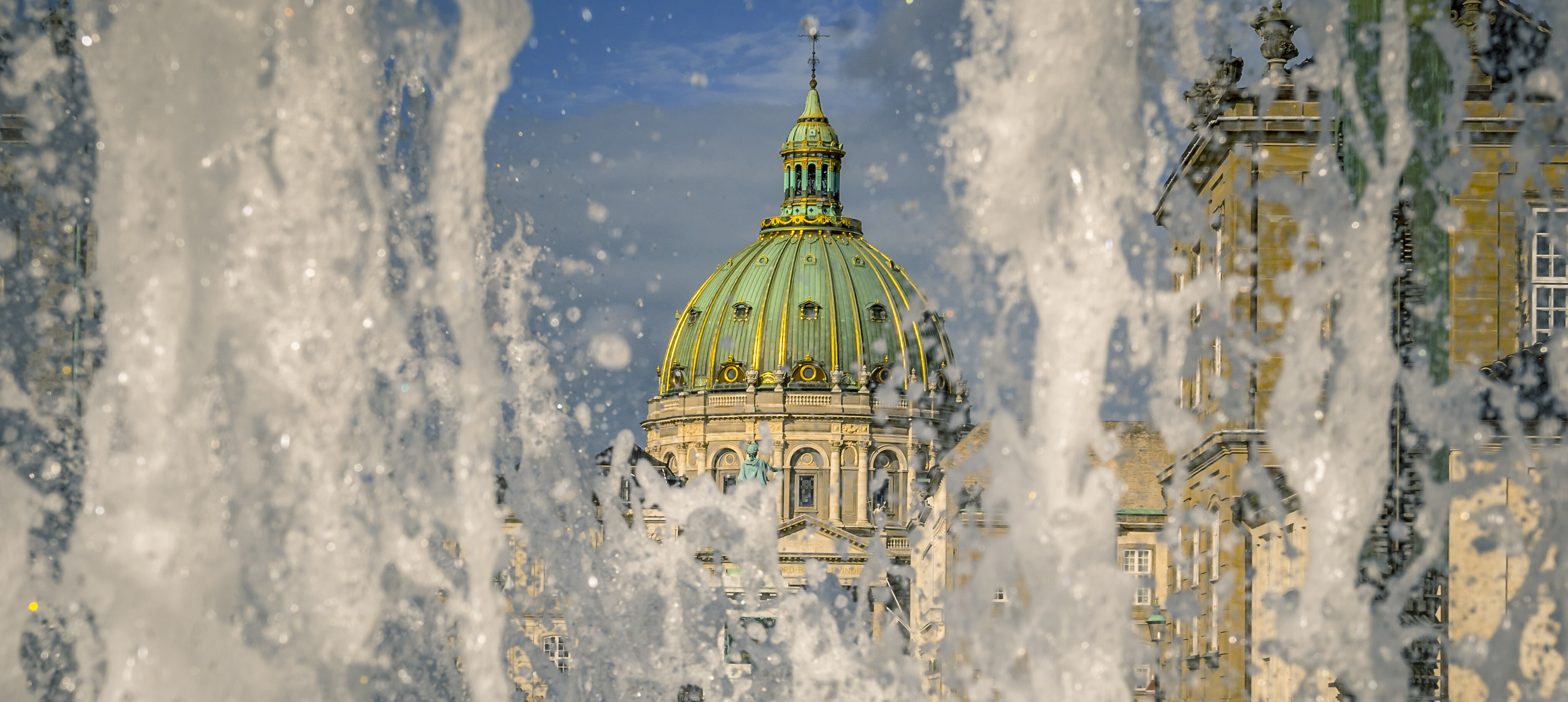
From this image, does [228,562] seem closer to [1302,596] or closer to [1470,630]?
[1302,596]

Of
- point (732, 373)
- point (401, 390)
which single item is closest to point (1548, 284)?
point (401, 390)

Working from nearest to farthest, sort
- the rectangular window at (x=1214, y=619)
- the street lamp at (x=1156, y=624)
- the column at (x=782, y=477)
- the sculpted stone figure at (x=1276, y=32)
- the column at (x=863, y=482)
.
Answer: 1. the sculpted stone figure at (x=1276, y=32)
2. the rectangular window at (x=1214, y=619)
3. the street lamp at (x=1156, y=624)
4. the column at (x=782, y=477)
5. the column at (x=863, y=482)

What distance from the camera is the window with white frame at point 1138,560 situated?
54062 mm

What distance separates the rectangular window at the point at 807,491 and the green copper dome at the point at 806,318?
5527mm

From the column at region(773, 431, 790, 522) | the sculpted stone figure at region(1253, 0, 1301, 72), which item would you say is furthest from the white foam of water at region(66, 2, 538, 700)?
the column at region(773, 431, 790, 522)

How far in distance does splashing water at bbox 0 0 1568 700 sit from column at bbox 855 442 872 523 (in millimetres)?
79735

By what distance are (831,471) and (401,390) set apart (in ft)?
279

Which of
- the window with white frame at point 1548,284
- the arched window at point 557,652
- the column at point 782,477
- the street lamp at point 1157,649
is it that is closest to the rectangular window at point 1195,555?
the street lamp at point 1157,649

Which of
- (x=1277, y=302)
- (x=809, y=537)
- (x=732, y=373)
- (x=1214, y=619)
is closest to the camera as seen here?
(x=1277, y=302)

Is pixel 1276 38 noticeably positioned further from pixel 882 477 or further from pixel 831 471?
pixel 831 471

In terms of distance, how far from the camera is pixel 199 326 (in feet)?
47.3

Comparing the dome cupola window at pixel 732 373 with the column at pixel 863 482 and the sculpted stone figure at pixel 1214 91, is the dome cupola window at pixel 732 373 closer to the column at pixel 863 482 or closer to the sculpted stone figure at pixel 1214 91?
the column at pixel 863 482

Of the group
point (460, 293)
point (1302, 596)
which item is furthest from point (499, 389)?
point (1302, 596)

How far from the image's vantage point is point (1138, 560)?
179 feet
